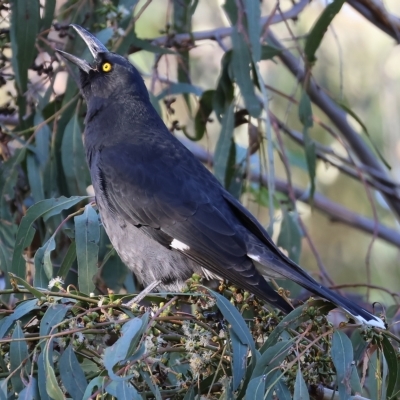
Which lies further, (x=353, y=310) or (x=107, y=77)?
(x=107, y=77)

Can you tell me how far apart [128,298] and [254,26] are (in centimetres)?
131

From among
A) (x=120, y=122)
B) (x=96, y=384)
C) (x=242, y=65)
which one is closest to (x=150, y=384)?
(x=96, y=384)

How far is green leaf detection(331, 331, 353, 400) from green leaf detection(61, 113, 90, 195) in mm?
1566

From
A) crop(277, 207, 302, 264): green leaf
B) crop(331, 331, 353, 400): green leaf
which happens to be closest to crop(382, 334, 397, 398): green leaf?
crop(331, 331, 353, 400): green leaf

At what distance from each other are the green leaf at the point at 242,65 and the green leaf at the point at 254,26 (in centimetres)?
15

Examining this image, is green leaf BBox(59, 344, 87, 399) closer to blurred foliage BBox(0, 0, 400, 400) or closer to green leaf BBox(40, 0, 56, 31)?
blurred foliage BBox(0, 0, 400, 400)

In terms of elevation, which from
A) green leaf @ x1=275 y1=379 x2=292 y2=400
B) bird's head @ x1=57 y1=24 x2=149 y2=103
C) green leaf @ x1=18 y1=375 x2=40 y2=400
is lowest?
green leaf @ x1=275 y1=379 x2=292 y2=400

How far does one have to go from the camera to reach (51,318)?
184 cm

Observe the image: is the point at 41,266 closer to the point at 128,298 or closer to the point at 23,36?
the point at 128,298

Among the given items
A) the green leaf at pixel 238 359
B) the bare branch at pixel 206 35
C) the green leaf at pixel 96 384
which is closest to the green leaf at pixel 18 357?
the green leaf at pixel 96 384

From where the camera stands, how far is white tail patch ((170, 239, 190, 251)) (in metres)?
2.63

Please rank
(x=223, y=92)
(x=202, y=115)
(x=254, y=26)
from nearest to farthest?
(x=254, y=26) < (x=223, y=92) < (x=202, y=115)

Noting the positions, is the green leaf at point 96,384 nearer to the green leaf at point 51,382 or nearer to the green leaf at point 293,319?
the green leaf at point 51,382

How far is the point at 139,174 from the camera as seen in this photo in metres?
2.87
